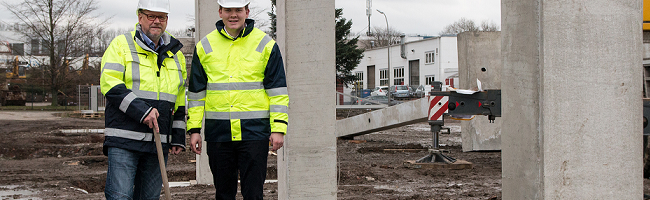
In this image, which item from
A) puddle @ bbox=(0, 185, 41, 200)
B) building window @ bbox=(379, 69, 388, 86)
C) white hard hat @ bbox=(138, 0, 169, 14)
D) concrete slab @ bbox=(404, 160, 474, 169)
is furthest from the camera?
building window @ bbox=(379, 69, 388, 86)

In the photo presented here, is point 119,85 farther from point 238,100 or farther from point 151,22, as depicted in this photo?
point 238,100

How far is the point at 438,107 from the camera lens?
28.4 feet

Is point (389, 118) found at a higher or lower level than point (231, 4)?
lower

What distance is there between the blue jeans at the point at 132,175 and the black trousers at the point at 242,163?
14.8 inches

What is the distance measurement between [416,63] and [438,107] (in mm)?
51363

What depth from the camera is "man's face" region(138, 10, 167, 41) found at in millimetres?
3377

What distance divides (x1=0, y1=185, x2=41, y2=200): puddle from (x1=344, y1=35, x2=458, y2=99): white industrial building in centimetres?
4511

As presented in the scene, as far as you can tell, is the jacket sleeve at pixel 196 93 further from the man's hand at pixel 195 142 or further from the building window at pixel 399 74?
the building window at pixel 399 74

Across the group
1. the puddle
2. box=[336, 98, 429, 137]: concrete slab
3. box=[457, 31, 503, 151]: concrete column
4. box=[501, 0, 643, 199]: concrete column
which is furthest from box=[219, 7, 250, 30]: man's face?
box=[457, 31, 503, 151]: concrete column

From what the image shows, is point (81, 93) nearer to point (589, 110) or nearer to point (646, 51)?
point (646, 51)

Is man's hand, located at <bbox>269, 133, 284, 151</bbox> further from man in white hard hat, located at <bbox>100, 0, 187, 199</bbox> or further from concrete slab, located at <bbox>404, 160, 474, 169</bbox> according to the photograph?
concrete slab, located at <bbox>404, 160, 474, 169</bbox>

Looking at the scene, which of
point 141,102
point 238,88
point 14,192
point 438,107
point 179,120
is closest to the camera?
point 141,102

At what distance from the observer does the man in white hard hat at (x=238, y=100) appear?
3.40 meters

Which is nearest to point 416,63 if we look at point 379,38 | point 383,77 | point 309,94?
point 383,77
